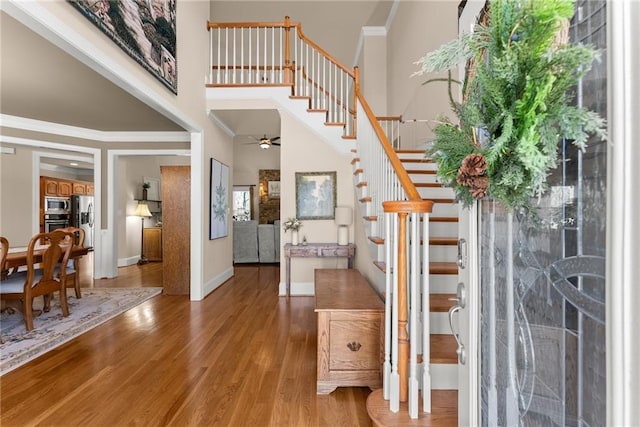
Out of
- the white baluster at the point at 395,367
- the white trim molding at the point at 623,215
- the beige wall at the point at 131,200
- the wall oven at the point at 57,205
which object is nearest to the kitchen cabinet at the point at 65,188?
the wall oven at the point at 57,205

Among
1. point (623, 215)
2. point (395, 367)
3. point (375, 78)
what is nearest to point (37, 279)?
point (395, 367)

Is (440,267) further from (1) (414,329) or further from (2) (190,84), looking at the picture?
(2) (190,84)

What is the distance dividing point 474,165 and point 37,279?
13.9 ft

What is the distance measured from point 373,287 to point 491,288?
1.95m

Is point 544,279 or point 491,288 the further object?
point 491,288

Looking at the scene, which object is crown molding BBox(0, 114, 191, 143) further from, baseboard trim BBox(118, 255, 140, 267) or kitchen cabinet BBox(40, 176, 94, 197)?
kitchen cabinet BBox(40, 176, 94, 197)

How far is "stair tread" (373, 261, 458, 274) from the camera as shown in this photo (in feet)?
7.20

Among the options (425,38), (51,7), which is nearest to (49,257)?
(51,7)

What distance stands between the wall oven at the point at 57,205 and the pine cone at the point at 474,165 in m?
9.99

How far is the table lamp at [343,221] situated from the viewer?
4344 mm

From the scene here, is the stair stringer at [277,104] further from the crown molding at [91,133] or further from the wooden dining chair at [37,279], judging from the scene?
the wooden dining chair at [37,279]

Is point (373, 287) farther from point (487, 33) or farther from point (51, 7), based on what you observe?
point (51, 7)

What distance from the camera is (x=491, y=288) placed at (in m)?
0.95
